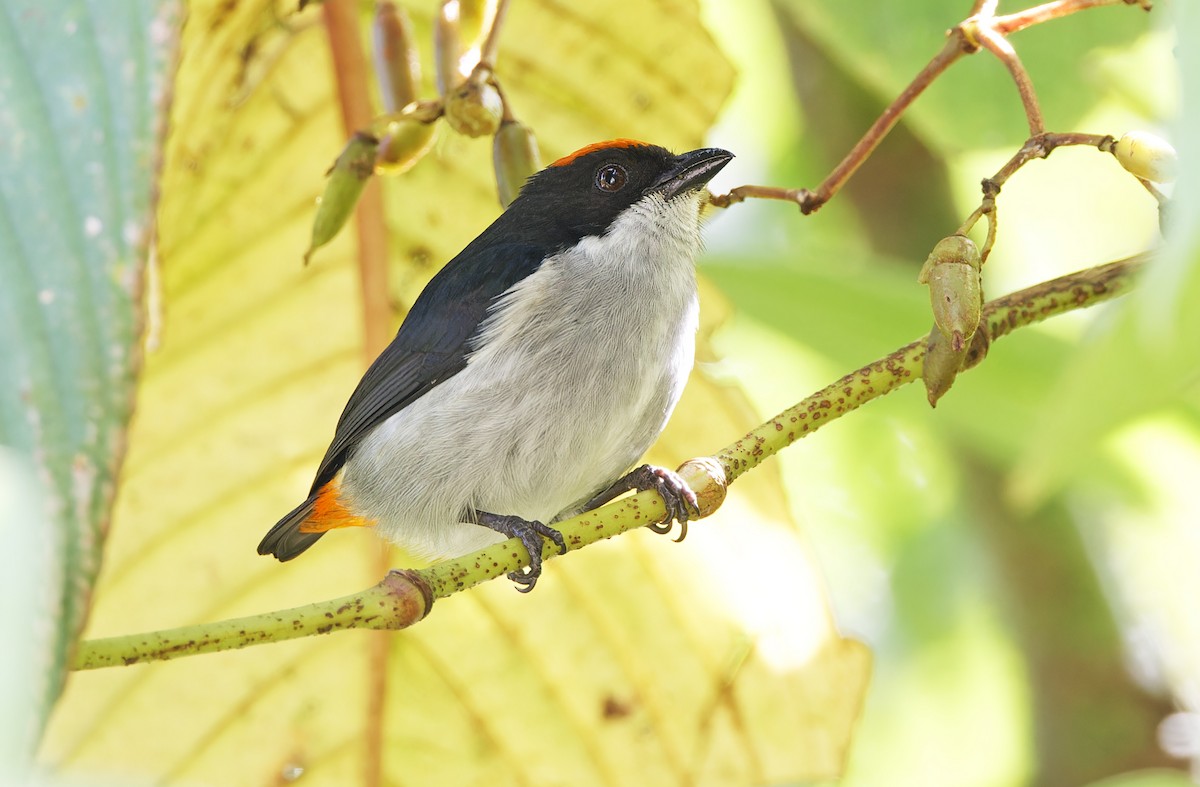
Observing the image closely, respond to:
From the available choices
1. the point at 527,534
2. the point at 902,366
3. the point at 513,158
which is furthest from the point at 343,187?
the point at 902,366

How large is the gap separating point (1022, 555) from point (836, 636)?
574 millimetres

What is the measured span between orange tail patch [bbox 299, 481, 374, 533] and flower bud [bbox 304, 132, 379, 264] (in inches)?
33.1

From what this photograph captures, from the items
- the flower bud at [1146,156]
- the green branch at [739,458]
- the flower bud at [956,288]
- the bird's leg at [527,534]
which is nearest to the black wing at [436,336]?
the bird's leg at [527,534]

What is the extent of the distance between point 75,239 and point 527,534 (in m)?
1.28

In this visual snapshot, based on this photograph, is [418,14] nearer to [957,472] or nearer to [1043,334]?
[1043,334]

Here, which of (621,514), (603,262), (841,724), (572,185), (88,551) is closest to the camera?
(88,551)

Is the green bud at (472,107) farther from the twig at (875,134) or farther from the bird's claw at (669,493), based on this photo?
the bird's claw at (669,493)

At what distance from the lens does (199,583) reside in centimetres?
235

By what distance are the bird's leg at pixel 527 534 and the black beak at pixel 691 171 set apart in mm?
738

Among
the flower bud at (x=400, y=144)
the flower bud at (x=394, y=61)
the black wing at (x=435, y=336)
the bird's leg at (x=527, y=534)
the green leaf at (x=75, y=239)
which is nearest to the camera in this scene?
the green leaf at (x=75, y=239)

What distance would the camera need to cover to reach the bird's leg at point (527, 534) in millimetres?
1668

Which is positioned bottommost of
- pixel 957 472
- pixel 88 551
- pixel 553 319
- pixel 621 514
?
pixel 957 472

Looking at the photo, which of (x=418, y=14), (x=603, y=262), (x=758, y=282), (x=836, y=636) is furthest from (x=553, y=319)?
(x=836, y=636)

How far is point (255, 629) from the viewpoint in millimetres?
1249
